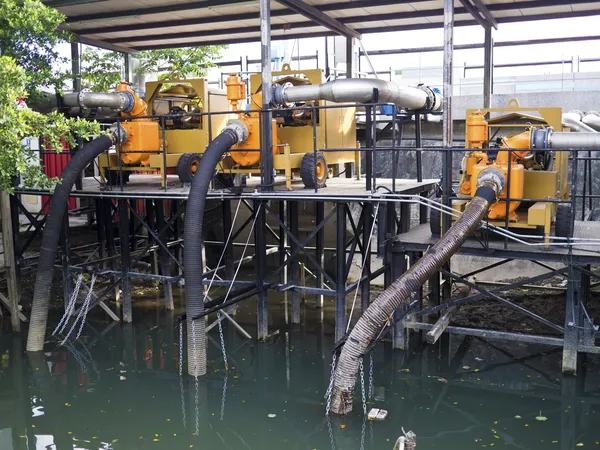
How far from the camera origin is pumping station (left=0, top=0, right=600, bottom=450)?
9.03 metres

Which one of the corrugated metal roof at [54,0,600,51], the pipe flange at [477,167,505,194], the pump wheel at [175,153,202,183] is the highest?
the corrugated metal roof at [54,0,600,51]

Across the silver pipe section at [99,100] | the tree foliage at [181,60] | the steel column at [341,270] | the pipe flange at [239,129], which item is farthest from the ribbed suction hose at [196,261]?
the tree foliage at [181,60]

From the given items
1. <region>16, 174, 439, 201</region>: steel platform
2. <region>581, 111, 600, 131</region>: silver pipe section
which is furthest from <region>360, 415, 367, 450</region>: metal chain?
<region>581, 111, 600, 131</region>: silver pipe section

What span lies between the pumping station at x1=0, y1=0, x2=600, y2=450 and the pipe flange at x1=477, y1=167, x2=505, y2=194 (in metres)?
0.03

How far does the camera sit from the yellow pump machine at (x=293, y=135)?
10.8 metres

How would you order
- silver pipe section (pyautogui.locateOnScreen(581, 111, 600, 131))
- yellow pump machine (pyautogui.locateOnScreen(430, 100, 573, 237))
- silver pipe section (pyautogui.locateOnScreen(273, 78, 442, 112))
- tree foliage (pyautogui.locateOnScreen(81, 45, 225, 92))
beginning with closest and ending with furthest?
yellow pump machine (pyautogui.locateOnScreen(430, 100, 573, 237))
silver pipe section (pyautogui.locateOnScreen(273, 78, 442, 112))
silver pipe section (pyautogui.locateOnScreen(581, 111, 600, 131))
tree foliage (pyautogui.locateOnScreen(81, 45, 225, 92))

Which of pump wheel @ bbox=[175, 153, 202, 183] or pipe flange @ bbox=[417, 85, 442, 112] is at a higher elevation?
pipe flange @ bbox=[417, 85, 442, 112]

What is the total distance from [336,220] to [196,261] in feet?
9.54

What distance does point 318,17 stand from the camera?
12352mm

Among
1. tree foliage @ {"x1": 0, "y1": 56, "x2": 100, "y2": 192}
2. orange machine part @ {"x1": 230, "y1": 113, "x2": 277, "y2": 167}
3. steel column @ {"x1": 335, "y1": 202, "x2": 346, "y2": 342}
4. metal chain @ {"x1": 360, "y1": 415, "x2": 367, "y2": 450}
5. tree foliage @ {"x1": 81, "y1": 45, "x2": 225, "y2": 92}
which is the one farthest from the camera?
tree foliage @ {"x1": 81, "y1": 45, "x2": 225, "y2": 92}

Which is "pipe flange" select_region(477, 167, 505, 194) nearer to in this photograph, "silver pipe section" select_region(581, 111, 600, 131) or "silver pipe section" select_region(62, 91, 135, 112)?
"silver pipe section" select_region(581, 111, 600, 131)

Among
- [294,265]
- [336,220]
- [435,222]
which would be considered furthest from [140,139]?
[435,222]

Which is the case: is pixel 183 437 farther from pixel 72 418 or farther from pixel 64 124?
pixel 64 124

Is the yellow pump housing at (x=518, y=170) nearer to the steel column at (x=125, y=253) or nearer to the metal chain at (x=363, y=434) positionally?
the metal chain at (x=363, y=434)
